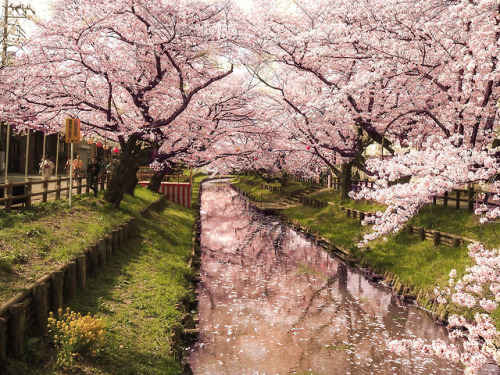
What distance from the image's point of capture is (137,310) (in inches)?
398

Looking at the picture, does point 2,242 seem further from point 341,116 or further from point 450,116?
point 341,116

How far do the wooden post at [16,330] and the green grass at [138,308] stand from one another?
256 mm

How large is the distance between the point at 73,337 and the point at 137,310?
3050mm

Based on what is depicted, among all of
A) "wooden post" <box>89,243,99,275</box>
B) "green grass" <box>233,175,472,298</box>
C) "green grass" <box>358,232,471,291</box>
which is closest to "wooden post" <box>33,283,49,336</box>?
"wooden post" <box>89,243,99,275</box>

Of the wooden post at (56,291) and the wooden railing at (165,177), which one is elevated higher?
the wooden railing at (165,177)

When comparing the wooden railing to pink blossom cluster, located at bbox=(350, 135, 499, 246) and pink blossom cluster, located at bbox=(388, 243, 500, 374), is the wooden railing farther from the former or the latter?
pink blossom cluster, located at bbox=(388, 243, 500, 374)

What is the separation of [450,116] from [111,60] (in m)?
12.1

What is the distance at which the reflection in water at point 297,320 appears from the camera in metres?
9.58

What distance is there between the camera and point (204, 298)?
45.1 ft

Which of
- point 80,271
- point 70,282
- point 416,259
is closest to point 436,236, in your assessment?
point 416,259

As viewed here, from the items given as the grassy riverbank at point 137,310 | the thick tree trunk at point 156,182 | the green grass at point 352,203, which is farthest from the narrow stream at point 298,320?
the thick tree trunk at point 156,182

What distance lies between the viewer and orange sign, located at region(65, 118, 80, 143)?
51.0 ft

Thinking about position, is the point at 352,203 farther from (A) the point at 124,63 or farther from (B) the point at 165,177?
(B) the point at 165,177

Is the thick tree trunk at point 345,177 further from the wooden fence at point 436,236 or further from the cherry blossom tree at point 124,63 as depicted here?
the cherry blossom tree at point 124,63
